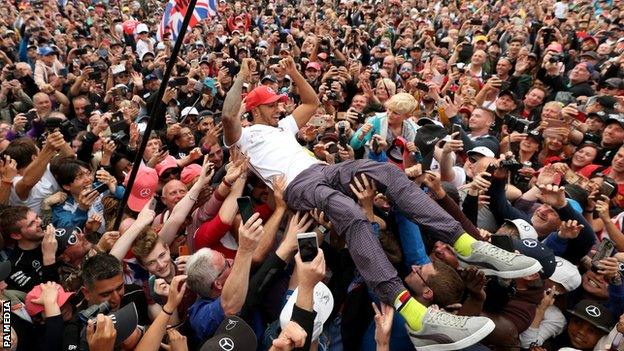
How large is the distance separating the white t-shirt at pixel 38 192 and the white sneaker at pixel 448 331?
3063mm

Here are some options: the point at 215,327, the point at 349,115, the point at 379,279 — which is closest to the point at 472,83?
the point at 349,115

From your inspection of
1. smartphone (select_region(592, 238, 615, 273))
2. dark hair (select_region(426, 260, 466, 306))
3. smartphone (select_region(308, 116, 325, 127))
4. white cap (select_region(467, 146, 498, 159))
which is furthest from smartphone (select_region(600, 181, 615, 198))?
smartphone (select_region(308, 116, 325, 127))

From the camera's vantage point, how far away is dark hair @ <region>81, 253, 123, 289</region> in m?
2.66

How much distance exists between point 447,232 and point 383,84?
4367 millimetres

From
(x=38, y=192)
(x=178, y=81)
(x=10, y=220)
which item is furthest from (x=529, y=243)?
(x=178, y=81)

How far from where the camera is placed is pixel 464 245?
287 cm

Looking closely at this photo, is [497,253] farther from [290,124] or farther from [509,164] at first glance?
[290,124]

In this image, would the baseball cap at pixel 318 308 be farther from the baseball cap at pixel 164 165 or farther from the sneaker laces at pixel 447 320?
the baseball cap at pixel 164 165

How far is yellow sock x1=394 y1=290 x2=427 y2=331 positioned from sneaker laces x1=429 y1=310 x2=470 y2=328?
0.05m

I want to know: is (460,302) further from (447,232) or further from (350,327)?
(350,327)

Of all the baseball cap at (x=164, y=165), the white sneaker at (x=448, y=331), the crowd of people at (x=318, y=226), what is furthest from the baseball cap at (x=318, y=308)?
the baseball cap at (x=164, y=165)

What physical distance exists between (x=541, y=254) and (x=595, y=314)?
46 centimetres

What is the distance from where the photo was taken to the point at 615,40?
940 cm

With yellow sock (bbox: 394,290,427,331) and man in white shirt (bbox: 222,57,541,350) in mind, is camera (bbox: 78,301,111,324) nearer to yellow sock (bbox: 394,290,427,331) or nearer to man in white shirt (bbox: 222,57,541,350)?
man in white shirt (bbox: 222,57,541,350)
